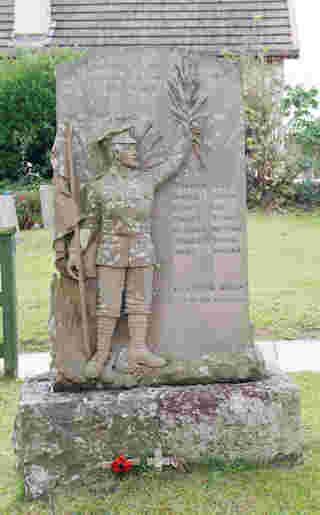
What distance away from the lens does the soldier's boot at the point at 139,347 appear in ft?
11.7

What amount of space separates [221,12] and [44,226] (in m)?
9.12

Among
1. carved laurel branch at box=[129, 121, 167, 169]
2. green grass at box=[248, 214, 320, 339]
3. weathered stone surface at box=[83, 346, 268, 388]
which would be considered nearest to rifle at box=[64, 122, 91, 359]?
weathered stone surface at box=[83, 346, 268, 388]

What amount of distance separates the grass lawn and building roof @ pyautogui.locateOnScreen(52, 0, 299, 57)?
632 centimetres

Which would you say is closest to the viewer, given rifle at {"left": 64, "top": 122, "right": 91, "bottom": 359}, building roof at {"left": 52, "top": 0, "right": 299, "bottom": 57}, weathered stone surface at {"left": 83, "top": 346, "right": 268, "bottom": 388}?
rifle at {"left": 64, "top": 122, "right": 91, "bottom": 359}

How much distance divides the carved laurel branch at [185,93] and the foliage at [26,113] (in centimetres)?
1221

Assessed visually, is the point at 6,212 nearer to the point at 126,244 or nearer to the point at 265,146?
the point at 265,146

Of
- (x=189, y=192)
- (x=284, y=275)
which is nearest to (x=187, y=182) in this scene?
(x=189, y=192)

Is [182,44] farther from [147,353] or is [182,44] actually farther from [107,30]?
[147,353]

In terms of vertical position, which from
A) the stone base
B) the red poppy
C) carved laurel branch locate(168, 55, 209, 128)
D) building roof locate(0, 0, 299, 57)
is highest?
building roof locate(0, 0, 299, 57)

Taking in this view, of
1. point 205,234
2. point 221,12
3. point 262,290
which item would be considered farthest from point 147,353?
point 221,12

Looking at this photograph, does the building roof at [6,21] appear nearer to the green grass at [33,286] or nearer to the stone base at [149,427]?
the green grass at [33,286]

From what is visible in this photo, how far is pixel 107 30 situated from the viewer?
17875 millimetres

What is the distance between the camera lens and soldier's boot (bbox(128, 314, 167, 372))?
3557 mm

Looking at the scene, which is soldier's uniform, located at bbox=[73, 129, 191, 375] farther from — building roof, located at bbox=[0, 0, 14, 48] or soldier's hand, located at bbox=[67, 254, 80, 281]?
building roof, located at bbox=[0, 0, 14, 48]
